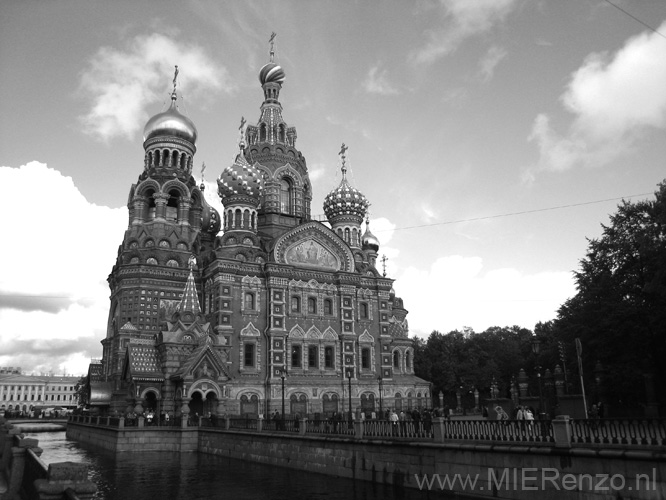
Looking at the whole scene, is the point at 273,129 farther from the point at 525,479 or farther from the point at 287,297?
the point at 525,479

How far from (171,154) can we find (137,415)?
23788mm

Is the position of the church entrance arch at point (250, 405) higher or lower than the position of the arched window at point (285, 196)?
lower

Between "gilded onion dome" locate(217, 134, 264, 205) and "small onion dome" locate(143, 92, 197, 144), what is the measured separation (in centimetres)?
712

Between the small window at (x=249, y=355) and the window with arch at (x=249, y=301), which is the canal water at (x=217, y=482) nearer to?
the small window at (x=249, y=355)

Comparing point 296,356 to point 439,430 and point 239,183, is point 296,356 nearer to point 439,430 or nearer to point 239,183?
point 239,183

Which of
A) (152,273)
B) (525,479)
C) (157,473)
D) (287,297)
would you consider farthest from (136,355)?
(525,479)

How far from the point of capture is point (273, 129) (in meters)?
51.3

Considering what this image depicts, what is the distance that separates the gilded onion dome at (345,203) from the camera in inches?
1905

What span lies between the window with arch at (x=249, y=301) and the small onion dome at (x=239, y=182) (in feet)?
25.6

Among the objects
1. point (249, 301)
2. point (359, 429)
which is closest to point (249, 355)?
point (249, 301)

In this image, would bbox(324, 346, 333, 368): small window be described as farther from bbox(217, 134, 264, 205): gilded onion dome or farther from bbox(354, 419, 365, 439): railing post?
bbox(354, 419, 365, 439): railing post

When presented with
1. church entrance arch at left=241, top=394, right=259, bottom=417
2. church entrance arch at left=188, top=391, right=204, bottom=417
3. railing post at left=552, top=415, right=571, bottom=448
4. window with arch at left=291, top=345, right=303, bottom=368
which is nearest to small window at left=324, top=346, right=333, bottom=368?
window with arch at left=291, top=345, right=303, bottom=368

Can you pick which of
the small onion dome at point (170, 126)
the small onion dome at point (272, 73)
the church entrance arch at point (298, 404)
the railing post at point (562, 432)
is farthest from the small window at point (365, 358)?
the railing post at point (562, 432)

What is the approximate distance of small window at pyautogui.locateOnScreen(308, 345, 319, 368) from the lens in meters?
41.1
